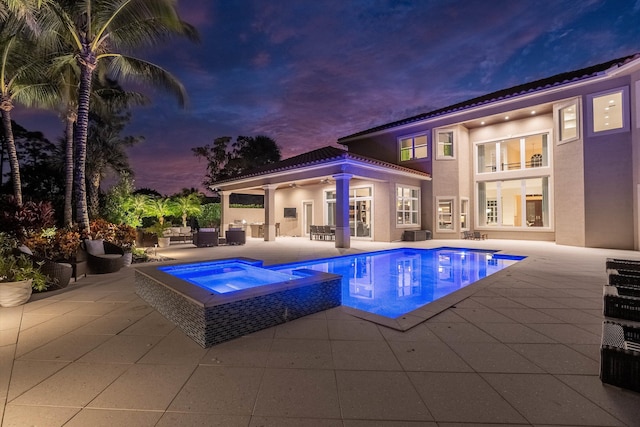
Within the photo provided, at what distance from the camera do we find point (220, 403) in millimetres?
2205

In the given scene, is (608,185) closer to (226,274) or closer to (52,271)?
(226,274)

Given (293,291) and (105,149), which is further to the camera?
(105,149)

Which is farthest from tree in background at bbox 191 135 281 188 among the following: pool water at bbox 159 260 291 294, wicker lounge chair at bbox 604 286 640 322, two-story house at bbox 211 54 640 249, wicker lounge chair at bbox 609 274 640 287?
wicker lounge chair at bbox 604 286 640 322

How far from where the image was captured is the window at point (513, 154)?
15.2m

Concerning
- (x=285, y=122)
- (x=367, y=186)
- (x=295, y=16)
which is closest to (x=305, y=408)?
(x=367, y=186)

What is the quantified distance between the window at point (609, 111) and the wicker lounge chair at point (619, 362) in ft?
45.3

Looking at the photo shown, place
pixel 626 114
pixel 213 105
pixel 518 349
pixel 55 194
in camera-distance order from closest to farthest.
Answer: pixel 518 349, pixel 626 114, pixel 55 194, pixel 213 105

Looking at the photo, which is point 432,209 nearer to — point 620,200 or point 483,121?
point 483,121

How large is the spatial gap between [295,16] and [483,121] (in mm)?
11830

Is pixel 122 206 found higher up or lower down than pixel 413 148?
lower down

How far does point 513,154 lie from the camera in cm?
1648

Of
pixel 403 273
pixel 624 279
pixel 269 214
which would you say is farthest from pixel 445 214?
pixel 624 279

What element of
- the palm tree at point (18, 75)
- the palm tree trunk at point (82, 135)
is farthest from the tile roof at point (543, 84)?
the palm tree at point (18, 75)

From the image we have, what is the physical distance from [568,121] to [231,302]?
1665cm
